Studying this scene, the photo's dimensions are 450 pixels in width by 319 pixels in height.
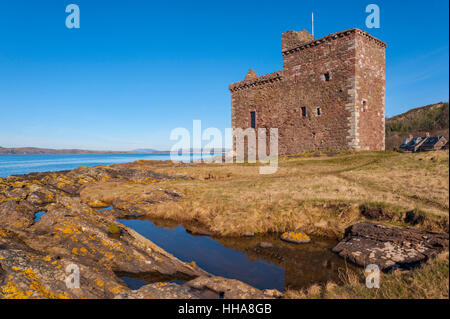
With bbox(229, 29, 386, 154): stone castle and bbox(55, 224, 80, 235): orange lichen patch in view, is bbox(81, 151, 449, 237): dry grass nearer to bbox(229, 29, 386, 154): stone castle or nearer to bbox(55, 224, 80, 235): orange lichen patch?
bbox(55, 224, 80, 235): orange lichen patch

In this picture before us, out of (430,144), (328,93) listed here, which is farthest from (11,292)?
(430,144)

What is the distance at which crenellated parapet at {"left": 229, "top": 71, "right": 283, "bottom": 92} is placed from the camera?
32.4m

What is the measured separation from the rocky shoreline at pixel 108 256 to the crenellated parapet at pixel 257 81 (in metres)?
25.1

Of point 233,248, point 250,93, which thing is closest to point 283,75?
point 250,93

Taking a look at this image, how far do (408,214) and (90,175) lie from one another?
27536mm

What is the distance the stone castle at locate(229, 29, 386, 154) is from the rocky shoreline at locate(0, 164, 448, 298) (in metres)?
18.5

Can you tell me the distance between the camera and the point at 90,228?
28.9 feet

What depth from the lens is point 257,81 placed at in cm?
3491

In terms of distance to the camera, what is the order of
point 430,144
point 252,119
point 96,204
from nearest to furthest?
1. point 96,204
2. point 430,144
3. point 252,119

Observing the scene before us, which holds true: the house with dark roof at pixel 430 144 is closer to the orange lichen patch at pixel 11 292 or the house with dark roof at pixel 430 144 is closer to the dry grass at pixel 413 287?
the dry grass at pixel 413 287

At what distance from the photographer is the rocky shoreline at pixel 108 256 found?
554cm

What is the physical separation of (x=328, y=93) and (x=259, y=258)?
75.4 feet

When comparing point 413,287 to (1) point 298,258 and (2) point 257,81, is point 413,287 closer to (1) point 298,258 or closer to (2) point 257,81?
(1) point 298,258
